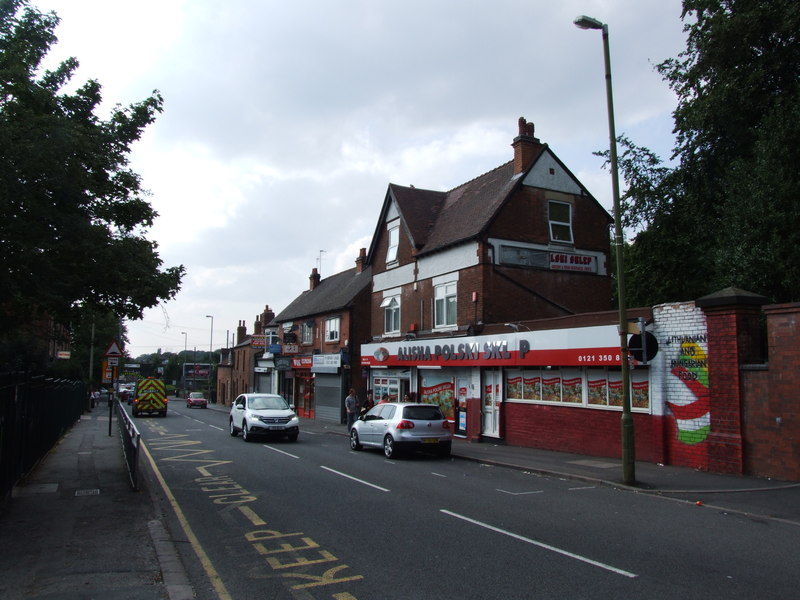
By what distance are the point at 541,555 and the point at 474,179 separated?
22858mm

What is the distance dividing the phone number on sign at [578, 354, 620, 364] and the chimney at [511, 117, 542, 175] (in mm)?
9633

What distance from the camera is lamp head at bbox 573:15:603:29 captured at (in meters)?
11.6

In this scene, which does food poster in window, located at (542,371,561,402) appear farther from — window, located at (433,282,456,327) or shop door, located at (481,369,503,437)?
window, located at (433,282,456,327)

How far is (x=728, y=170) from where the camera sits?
809 inches

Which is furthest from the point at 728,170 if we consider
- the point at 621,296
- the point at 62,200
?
the point at 62,200

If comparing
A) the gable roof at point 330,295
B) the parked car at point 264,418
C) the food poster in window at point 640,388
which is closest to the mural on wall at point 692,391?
the food poster in window at point 640,388

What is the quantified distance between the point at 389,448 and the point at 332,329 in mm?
19634

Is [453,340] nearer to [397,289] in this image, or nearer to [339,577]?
[397,289]

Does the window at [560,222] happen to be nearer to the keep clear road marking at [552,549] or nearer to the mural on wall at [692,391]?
the mural on wall at [692,391]

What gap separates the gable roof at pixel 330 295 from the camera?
35.2m

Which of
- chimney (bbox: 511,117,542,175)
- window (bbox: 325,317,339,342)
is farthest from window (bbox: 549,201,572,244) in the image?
window (bbox: 325,317,339,342)

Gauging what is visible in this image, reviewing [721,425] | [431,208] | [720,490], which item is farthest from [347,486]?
[431,208]

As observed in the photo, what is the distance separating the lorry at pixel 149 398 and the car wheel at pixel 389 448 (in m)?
25.5

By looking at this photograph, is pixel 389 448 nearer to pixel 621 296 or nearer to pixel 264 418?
pixel 264 418
